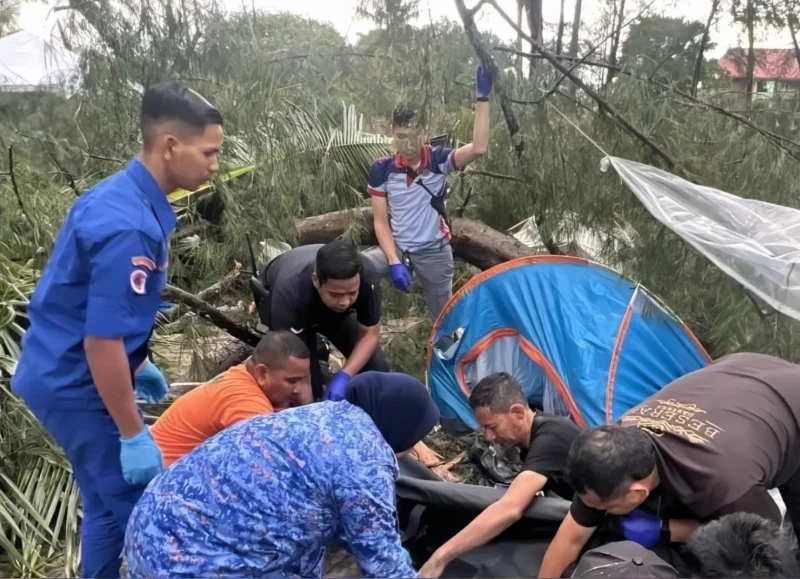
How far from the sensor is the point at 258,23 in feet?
8.11

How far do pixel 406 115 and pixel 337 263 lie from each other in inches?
26.4

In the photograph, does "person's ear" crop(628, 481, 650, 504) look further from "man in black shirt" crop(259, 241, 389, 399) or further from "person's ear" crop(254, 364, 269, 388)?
"man in black shirt" crop(259, 241, 389, 399)

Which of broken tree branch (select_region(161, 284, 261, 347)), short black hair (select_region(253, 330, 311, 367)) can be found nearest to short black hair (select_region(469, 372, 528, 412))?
short black hair (select_region(253, 330, 311, 367))

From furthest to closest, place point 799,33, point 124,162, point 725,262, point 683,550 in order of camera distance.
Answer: point 124,162
point 799,33
point 725,262
point 683,550

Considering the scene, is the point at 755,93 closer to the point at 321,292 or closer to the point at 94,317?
the point at 321,292

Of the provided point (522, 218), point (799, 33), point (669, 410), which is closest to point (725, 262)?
point (669, 410)

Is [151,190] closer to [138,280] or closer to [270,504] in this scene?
[138,280]

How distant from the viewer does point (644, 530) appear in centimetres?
158

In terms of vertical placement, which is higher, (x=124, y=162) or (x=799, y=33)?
(x=799, y=33)

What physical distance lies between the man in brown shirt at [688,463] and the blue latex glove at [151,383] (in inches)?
43.8

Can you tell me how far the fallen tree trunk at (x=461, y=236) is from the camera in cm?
335

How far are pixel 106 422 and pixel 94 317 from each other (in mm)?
294

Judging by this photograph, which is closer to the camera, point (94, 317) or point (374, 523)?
point (374, 523)

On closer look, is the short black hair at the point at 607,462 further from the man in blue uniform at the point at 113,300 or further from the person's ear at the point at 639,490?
the man in blue uniform at the point at 113,300
